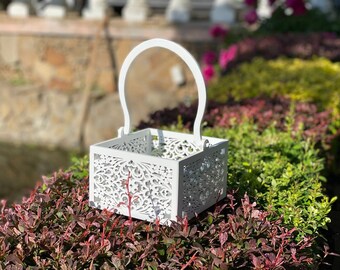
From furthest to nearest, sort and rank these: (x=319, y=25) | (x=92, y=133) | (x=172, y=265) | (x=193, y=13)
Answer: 1. (x=193, y=13)
2. (x=92, y=133)
3. (x=319, y=25)
4. (x=172, y=265)

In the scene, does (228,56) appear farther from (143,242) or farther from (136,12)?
(143,242)

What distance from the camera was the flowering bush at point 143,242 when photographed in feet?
6.51

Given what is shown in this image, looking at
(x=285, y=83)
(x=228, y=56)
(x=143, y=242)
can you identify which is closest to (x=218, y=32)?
(x=228, y=56)

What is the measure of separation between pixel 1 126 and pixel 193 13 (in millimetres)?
3394

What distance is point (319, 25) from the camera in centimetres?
828

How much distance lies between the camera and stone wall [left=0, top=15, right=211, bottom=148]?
9125 millimetres

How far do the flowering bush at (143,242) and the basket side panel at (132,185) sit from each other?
0.20 feet

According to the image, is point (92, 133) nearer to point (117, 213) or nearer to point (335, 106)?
point (335, 106)

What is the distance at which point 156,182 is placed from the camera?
2244mm

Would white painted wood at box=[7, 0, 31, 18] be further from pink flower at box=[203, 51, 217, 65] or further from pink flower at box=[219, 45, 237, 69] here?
pink flower at box=[219, 45, 237, 69]

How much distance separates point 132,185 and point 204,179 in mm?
274

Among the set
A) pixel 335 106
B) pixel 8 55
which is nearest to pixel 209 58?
pixel 8 55

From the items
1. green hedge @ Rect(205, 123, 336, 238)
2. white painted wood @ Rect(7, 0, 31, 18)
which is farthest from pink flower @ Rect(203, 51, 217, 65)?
green hedge @ Rect(205, 123, 336, 238)

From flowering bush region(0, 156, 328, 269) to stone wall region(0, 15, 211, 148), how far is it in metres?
6.81
